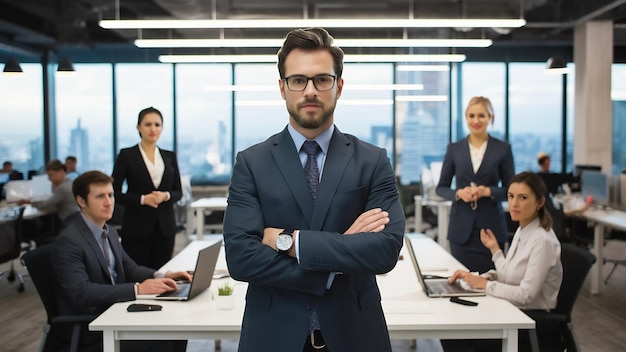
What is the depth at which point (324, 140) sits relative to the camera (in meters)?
1.72

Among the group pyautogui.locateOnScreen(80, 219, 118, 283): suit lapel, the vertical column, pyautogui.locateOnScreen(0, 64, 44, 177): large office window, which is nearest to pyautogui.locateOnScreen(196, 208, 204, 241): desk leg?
pyautogui.locateOnScreen(0, 64, 44, 177): large office window

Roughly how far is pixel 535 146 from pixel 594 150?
202 centimetres

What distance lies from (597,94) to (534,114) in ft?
6.71

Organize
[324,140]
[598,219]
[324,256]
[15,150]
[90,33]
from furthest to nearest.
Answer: [90,33], [15,150], [598,219], [324,140], [324,256]

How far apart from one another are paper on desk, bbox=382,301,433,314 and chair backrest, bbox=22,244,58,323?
1580 millimetres

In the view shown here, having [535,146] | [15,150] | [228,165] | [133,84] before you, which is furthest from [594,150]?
[15,150]

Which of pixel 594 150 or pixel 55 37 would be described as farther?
pixel 55 37

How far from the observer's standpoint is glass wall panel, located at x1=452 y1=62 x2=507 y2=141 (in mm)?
12375

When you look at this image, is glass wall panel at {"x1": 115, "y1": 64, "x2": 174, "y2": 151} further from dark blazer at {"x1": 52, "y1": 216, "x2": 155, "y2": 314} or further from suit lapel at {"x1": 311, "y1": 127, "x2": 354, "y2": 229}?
suit lapel at {"x1": 311, "y1": 127, "x2": 354, "y2": 229}

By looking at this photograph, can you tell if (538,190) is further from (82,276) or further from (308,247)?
(82,276)

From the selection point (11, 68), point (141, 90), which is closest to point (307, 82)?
point (11, 68)

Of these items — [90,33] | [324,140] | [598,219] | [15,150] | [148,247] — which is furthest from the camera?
[90,33]

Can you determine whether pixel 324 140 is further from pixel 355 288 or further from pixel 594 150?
pixel 594 150

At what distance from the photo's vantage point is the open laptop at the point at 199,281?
2.91m
